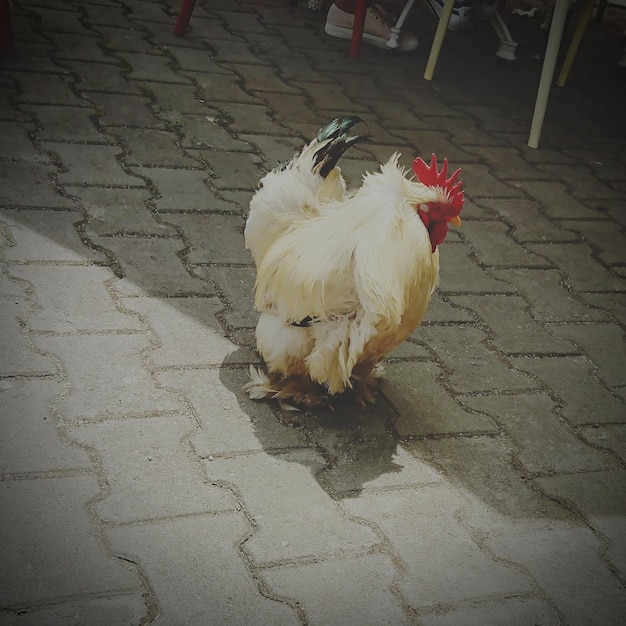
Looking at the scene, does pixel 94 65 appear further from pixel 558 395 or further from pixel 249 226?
pixel 558 395

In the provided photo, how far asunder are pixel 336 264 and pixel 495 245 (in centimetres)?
208

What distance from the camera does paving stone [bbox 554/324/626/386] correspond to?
393 cm

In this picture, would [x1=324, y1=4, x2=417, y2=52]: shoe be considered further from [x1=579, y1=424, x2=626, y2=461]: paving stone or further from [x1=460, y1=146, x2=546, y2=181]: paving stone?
[x1=579, y1=424, x2=626, y2=461]: paving stone

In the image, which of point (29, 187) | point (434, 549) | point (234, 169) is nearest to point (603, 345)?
point (434, 549)

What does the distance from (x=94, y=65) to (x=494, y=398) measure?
383 centimetres

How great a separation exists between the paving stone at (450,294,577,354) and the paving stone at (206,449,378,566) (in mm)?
1376

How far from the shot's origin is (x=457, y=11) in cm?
755

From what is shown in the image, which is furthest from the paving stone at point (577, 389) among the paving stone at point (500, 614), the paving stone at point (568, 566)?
the paving stone at point (500, 614)

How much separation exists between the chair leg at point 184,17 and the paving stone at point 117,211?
8.09ft

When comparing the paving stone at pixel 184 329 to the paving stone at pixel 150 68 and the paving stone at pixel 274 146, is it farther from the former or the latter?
the paving stone at pixel 150 68

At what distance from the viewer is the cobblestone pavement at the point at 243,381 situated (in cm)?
258

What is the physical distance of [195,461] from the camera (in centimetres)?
296

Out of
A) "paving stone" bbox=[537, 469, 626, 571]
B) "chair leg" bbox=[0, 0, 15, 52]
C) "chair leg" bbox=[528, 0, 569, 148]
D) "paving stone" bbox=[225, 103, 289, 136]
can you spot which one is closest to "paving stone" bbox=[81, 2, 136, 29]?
"chair leg" bbox=[0, 0, 15, 52]

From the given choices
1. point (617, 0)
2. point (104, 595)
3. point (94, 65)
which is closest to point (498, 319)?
point (104, 595)
